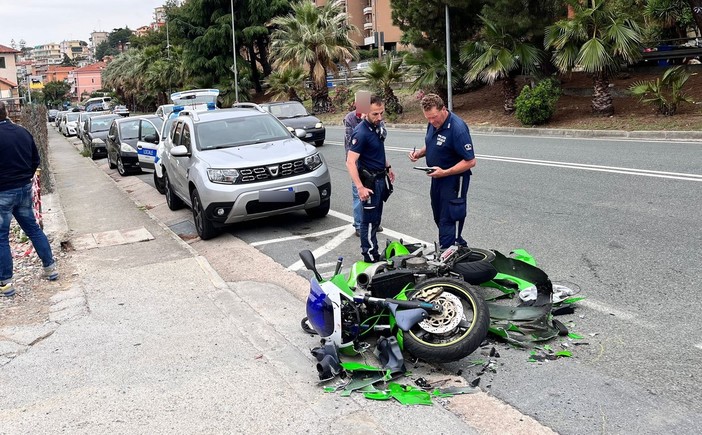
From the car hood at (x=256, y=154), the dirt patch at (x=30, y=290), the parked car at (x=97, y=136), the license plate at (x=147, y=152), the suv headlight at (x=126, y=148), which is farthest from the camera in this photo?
the parked car at (x=97, y=136)

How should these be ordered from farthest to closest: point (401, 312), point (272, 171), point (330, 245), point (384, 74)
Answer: point (384, 74) → point (272, 171) → point (330, 245) → point (401, 312)

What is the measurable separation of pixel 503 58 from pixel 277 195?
14.6 metres

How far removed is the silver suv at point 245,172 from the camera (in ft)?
28.6

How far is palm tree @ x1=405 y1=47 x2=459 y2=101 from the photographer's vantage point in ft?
85.2

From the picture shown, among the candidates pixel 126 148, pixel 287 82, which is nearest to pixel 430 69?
pixel 126 148

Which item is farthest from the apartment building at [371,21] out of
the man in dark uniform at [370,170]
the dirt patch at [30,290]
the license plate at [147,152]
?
the man in dark uniform at [370,170]

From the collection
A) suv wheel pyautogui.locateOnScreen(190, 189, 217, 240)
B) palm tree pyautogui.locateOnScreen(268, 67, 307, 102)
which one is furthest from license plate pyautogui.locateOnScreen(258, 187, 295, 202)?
palm tree pyautogui.locateOnScreen(268, 67, 307, 102)

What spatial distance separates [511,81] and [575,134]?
5553 mm

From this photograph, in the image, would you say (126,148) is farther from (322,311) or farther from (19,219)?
(322,311)

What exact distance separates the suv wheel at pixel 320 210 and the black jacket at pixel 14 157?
383 cm

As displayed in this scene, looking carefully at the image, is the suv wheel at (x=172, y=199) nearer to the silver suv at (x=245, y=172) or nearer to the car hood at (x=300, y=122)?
the silver suv at (x=245, y=172)

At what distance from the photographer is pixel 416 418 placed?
3.79 metres

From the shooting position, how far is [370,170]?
6539 mm

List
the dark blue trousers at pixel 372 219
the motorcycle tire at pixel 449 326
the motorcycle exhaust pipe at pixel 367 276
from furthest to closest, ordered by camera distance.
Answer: the dark blue trousers at pixel 372 219 < the motorcycle exhaust pipe at pixel 367 276 < the motorcycle tire at pixel 449 326
